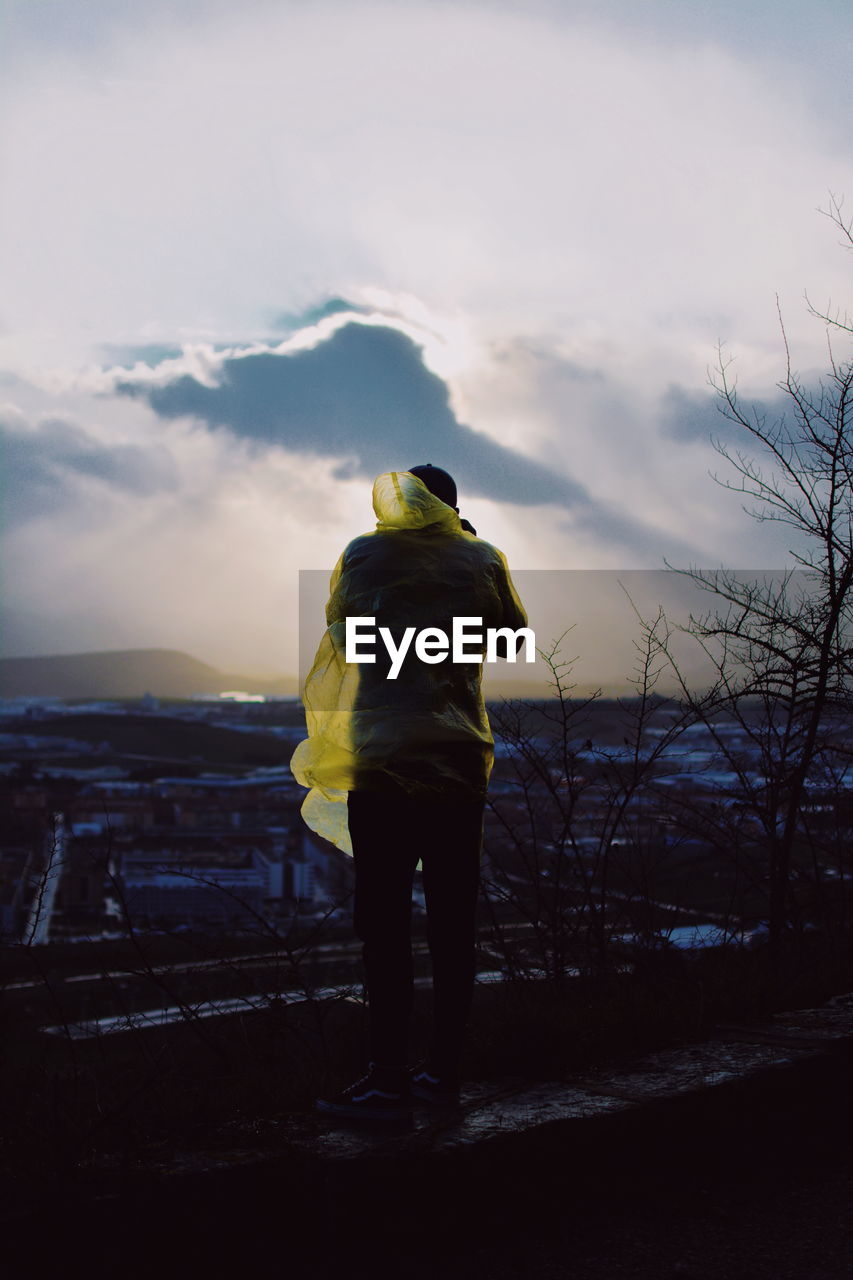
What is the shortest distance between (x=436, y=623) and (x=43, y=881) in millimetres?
1940

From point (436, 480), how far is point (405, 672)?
1.92 feet

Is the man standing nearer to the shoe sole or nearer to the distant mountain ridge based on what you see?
the shoe sole

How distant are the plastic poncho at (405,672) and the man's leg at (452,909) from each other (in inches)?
4.3

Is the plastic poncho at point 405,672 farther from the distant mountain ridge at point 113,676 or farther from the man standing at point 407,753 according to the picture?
the distant mountain ridge at point 113,676

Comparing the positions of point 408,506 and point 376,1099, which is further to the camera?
point 408,506

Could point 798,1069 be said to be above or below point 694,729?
below

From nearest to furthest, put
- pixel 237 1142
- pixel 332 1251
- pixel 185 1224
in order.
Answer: pixel 185 1224
pixel 332 1251
pixel 237 1142

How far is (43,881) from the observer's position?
12.2ft

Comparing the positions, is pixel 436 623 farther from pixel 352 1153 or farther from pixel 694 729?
pixel 694 729

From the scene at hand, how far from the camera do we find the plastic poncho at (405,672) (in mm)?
2566

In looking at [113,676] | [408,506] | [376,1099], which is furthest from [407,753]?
[113,676]

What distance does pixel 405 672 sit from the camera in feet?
8.55

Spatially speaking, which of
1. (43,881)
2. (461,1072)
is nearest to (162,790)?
(43,881)

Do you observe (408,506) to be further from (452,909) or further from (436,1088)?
(436,1088)
